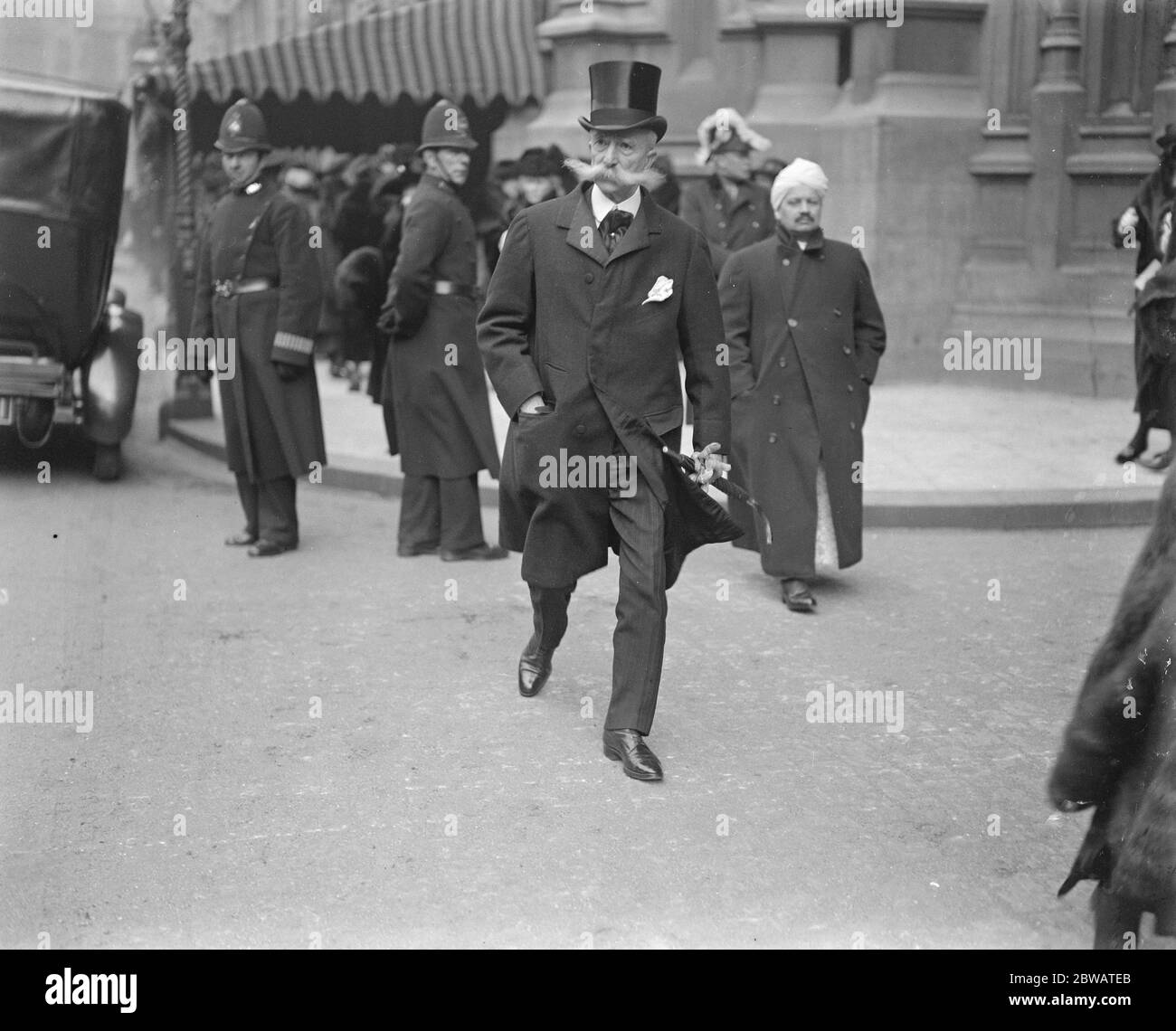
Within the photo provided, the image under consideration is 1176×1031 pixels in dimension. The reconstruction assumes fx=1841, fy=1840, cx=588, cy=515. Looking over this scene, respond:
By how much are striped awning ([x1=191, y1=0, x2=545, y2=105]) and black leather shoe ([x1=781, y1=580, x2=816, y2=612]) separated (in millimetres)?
10270

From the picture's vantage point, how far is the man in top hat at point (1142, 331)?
1079 cm

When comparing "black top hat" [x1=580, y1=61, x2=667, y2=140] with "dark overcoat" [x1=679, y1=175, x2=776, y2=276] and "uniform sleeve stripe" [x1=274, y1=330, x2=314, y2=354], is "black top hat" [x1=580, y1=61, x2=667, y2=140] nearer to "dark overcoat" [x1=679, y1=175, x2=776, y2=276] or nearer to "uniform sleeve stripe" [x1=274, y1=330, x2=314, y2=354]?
"uniform sleeve stripe" [x1=274, y1=330, x2=314, y2=354]

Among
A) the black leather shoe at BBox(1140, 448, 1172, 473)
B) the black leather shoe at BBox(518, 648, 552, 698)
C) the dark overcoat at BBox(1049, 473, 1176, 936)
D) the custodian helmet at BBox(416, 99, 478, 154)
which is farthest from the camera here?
the black leather shoe at BBox(1140, 448, 1172, 473)

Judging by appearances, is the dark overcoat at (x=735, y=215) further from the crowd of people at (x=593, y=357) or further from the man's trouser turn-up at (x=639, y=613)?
the man's trouser turn-up at (x=639, y=613)

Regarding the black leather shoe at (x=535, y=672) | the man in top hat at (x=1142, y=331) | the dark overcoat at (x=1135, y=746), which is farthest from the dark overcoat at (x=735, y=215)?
the dark overcoat at (x=1135, y=746)

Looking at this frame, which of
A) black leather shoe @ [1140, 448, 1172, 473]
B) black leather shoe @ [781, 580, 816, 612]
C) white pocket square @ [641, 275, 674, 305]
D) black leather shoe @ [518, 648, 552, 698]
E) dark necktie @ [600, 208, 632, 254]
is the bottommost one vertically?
black leather shoe @ [1140, 448, 1172, 473]

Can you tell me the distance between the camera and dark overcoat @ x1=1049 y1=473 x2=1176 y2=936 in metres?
3.59

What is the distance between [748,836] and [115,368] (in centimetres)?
769

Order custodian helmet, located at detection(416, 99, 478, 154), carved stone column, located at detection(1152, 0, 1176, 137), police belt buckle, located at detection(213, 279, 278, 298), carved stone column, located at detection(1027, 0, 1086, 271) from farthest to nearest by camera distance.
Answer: carved stone column, located at detection(1027, 0, 1086, 271)
carved stone column, located at detection(1152, 0, 1176, 137)
police belt buckle, located at detection(213, 279, 278, 298)
custodian helmet, located at detection(416, 99, 478, 154)

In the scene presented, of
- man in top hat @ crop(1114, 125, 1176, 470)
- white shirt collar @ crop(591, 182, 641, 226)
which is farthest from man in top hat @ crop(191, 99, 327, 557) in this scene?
man in top hat @ crop(1114, 125, 1176, 470)

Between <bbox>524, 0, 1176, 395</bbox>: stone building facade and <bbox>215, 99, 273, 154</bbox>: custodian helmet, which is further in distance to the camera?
<bbox>524, 0, 1176, 395</bbox>: stone building facade

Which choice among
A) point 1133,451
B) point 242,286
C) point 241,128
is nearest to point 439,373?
point 242,286

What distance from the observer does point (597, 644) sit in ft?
Answer: 24.0

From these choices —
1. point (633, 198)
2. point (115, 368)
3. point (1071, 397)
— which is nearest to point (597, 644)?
point (633, 198)
